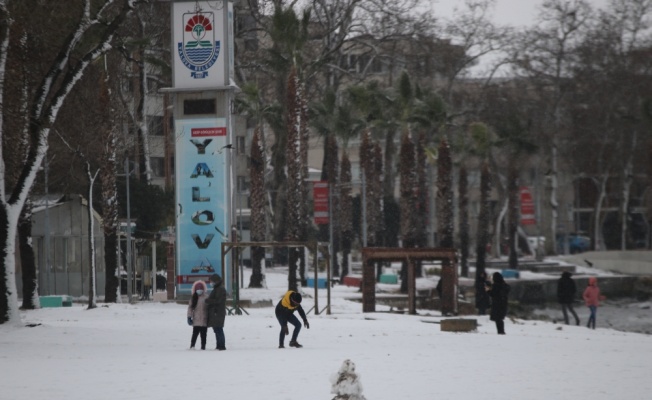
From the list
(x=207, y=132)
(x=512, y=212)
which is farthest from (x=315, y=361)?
(x=512, y=212)

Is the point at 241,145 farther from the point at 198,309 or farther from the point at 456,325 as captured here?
the point at 198,309

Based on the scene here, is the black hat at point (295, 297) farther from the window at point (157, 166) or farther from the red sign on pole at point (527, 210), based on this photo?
the window at point (157, 166)

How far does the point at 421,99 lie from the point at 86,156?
85.1 ft

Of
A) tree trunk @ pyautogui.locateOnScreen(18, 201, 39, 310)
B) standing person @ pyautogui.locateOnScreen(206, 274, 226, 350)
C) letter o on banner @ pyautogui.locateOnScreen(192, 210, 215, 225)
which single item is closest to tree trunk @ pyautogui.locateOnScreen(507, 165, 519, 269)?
letter o on banner @ pyautogui.locateOnScreen(192, 210, 215, 225)

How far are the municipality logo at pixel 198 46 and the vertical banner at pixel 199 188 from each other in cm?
174

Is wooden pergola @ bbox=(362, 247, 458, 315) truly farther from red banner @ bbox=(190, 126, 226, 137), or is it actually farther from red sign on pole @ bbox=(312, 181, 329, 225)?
red sign on pole @ bbox=(312, 181, 329, 225)

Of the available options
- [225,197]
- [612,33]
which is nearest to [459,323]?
[225,197]

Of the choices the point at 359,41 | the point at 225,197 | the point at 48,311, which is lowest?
the point at 48,311

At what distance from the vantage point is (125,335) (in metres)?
28.6

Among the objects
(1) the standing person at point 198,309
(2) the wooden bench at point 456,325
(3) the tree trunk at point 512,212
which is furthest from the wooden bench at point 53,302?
(3) the tree trunk at point 512,212

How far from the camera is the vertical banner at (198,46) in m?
41.8

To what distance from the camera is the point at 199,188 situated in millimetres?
41719

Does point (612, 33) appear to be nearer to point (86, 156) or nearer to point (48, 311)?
point (86, 156)

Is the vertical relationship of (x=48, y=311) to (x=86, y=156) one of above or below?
below
